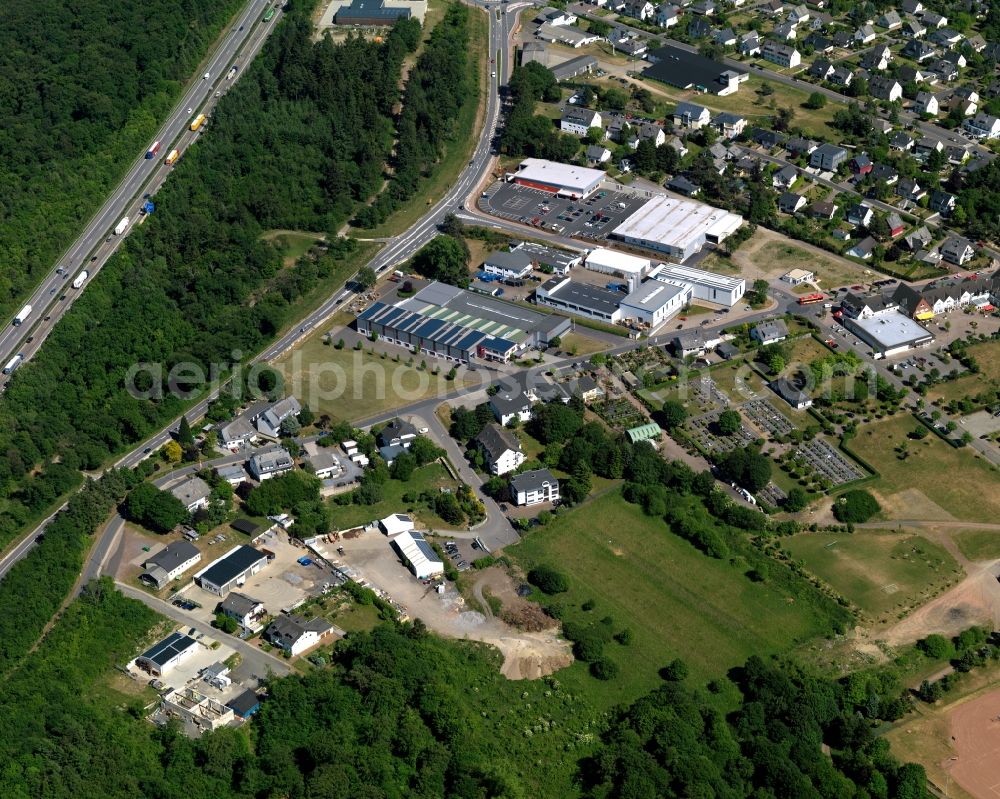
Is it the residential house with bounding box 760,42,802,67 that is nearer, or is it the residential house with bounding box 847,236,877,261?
the residential house with bounding box 847,236,877,261

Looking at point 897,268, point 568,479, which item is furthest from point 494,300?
point 897,268

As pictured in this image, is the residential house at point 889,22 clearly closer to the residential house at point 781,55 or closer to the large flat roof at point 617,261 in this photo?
the residential house at point 781,55

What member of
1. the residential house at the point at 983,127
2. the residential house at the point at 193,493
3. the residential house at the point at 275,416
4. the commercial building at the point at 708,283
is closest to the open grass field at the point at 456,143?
the commercial building at the point at 708,283

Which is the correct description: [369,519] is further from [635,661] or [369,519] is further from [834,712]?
[834,712]

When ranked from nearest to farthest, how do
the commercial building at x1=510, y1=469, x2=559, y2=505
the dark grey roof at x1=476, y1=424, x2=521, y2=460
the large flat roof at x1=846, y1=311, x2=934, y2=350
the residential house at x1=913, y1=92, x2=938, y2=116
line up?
the commercial building at x1=510, y1=469, x2=559, y2=505
the dark grey roof at x1=476, y1=424, x2=521, y2=460
the large flat roof at x1=846, y1=311, x2=934, y2=350
the residential house at x1=913, y1=92, x2=938, y2=116

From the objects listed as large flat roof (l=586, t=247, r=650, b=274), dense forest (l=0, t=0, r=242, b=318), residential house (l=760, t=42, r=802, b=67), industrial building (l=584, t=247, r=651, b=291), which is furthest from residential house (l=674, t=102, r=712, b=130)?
dense forest (l=0, t=0, r=242, b=318)

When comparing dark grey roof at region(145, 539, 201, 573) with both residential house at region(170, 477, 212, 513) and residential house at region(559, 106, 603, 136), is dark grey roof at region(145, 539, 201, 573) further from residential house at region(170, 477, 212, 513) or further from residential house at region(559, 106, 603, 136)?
residential house at region(559, 106, 603, 136)

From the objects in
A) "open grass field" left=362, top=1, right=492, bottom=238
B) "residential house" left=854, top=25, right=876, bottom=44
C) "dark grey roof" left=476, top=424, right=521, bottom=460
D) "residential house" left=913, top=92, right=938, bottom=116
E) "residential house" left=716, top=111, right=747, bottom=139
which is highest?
"open grass field" left=362, top=1, right=492, bottom=238

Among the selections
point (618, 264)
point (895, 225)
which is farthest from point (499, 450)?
point (895, 225)
